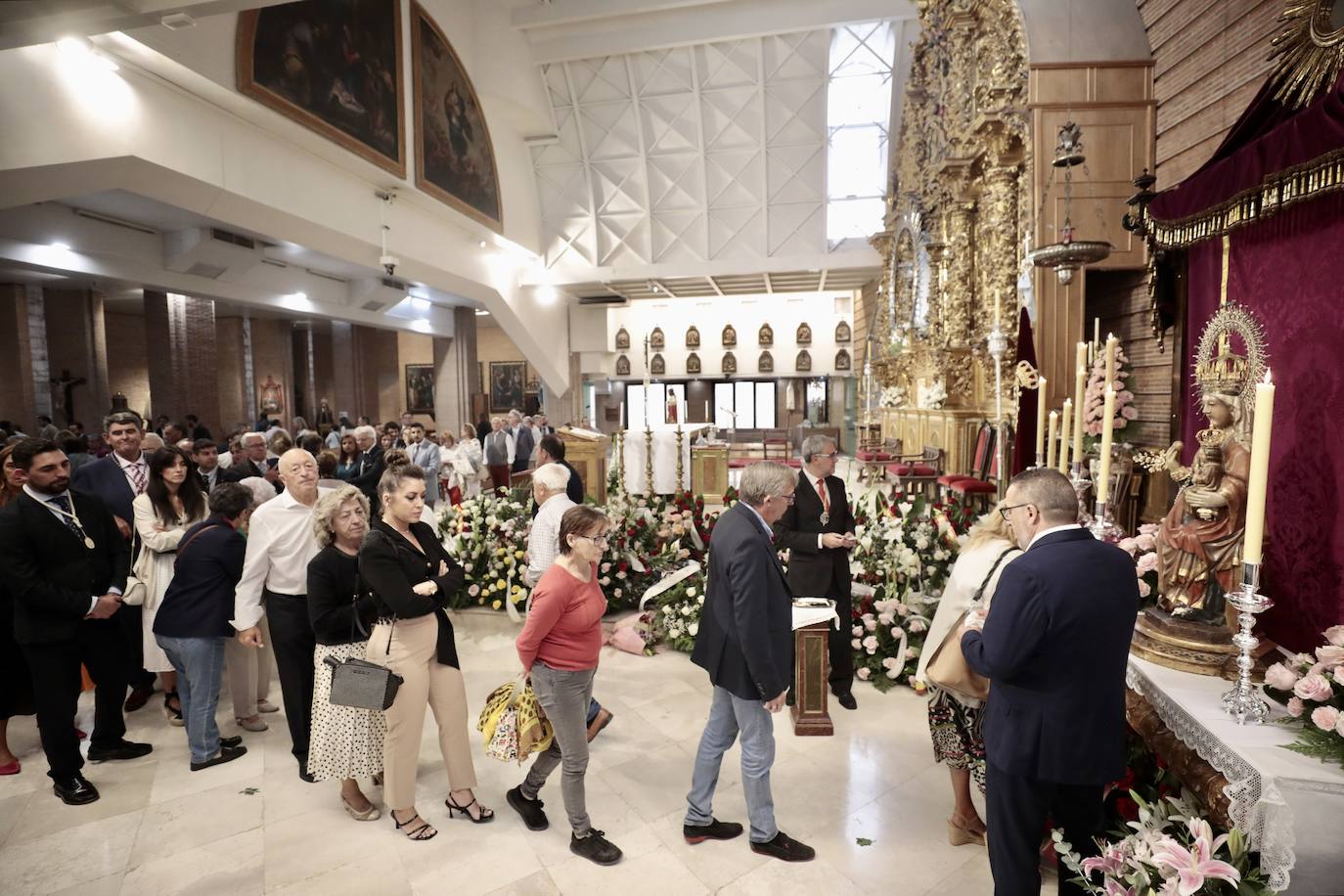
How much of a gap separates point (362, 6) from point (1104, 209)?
32.9 ft

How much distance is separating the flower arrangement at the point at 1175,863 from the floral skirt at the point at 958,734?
62 cm

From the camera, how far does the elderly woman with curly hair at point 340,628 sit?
2934 mm

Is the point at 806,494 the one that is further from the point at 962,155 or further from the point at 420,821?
the point at 962,155

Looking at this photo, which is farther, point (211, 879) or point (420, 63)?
point (420, 63)

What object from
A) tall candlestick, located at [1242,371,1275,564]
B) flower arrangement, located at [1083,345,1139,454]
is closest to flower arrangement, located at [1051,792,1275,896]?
tall candlestick, located at [1242,371,1275,564]

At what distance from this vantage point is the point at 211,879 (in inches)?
109

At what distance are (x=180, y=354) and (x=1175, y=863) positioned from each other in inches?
633

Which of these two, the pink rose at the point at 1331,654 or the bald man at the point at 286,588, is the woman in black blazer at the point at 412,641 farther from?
the pink rose at the point at 1331,654

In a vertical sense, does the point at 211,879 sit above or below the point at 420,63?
below

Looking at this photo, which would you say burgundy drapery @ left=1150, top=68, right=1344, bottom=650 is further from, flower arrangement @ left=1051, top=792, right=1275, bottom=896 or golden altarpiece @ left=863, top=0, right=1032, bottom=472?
golden altarpiece @ left=863, top=0, right=1032, bottom=472

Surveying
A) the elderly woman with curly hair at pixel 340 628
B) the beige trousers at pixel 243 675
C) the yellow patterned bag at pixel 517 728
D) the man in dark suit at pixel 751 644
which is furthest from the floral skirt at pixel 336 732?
the man in dark suit at pixel 751 644

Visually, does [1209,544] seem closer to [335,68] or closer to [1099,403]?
[1099,403]

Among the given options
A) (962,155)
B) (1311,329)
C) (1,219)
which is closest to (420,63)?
(1,219)

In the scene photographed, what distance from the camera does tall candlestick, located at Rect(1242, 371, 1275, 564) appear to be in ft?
5.67
